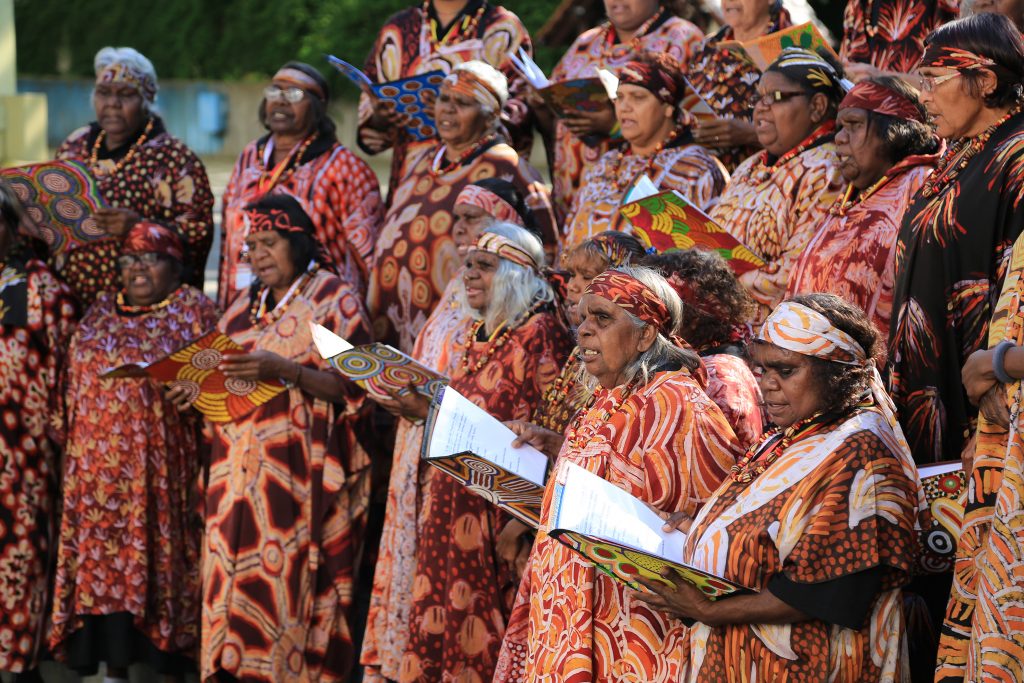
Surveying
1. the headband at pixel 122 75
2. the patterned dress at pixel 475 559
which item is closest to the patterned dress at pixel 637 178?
the patterned dress at pixel 475 559

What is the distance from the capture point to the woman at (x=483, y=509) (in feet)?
16.2

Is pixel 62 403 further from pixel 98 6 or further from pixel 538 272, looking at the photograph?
pixel 98 6

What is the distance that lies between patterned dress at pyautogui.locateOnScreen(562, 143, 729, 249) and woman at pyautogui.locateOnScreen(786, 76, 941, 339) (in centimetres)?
109

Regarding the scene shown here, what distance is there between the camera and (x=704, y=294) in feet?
13.9

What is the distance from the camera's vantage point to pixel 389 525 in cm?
547

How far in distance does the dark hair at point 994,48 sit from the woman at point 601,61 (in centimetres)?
253

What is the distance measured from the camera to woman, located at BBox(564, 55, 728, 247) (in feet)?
18.4

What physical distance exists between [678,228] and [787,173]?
0.58 meters

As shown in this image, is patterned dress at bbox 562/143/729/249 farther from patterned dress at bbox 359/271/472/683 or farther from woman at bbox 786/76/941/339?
woman at bbox 786/76/941/339

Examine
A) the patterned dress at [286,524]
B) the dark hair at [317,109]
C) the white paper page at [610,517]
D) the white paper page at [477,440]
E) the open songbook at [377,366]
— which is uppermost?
the dark hair at [317,109]

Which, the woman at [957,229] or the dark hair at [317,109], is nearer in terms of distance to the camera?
the woman at [957,229]

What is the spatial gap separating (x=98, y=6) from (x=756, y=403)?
70.6ft

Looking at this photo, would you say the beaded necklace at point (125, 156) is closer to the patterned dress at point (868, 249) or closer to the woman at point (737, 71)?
the woman at point (737, 71)

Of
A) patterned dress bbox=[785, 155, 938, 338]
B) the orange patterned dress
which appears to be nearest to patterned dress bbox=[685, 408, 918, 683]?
the orange patterned dress
